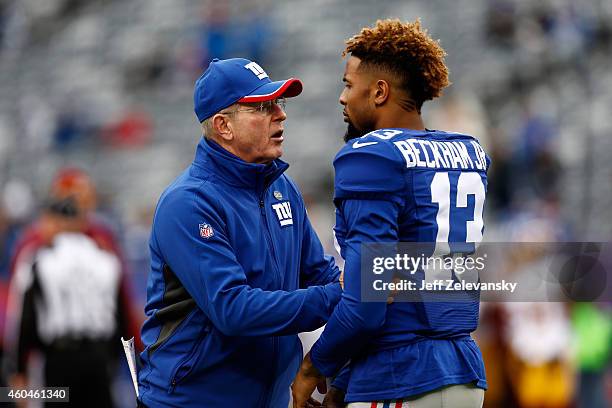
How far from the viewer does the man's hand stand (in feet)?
12.2

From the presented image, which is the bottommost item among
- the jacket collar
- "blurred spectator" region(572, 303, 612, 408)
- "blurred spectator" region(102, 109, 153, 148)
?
"blurred spectator" region(572, 303, 612, 408)

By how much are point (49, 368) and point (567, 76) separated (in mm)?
8100

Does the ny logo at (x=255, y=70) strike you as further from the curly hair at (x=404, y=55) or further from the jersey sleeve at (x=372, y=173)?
the jersey sleeve at (x=372, y=173)

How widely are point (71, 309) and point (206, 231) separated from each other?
4129 millimetres

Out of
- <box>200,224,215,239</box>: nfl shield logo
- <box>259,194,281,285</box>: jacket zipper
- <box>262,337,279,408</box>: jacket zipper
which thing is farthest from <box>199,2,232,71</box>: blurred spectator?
<box>200,224,215,239</box>: nfl shield logo

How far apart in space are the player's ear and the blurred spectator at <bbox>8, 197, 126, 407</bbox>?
429 centimetres

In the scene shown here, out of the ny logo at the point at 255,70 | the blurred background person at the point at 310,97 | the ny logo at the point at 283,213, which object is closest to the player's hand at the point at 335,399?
the ny logo at the point at 283,213

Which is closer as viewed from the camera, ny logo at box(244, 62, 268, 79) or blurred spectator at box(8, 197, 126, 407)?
ny logo at box(244, 62, 268, 79)

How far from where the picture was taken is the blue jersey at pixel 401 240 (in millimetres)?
3420

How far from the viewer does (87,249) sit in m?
7.64

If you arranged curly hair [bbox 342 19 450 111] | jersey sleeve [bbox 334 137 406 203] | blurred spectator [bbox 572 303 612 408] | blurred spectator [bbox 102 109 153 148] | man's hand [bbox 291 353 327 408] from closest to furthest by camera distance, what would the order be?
1. jersey sleeve [bbox 334 137 406 203]
2. curly hair [bbox 342 19 450 111]
3. man's hand [bbox 291 353 327 408]
4. blurred spectator [bbox 572 303 612 408]
5. blurred spectator [bbox 102 109 153 148]

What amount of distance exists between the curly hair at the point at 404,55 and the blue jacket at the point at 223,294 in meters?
0.57

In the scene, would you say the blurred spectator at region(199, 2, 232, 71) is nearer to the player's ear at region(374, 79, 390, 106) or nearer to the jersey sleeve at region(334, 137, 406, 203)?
the player's ear at region(374, 79, 390, 106)

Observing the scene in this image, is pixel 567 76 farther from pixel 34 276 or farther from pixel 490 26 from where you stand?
pixel 34 276
